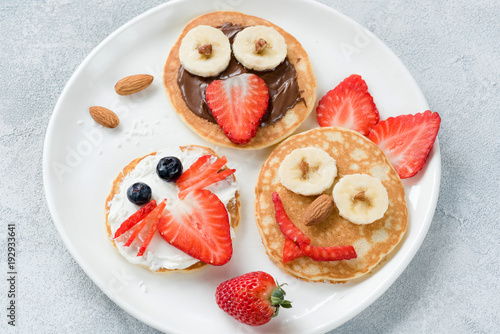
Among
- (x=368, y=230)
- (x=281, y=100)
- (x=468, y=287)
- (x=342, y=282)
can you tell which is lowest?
(x=468, y=287)

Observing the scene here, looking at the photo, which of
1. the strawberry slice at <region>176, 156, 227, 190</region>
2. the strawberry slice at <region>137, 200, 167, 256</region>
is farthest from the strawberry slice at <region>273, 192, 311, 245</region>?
the strawberry slice at <region>137, 200, 167, 256</region>

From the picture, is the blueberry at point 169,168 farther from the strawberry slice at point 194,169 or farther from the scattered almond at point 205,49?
the scattered almond at point 205,49

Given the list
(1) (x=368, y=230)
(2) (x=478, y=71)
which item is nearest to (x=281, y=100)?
(1) (x=368, y=230)

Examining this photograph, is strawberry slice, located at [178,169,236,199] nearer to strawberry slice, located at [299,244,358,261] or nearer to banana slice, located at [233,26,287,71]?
strawberry slice, located at [299,244,358,261]

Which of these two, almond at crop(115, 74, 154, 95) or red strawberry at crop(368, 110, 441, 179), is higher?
almond at crop(115, 74, 154, 95)

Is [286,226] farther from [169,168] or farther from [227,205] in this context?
[169,168]

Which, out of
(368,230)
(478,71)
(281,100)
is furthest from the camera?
(478,71)

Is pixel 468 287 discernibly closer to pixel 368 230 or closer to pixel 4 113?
pixel 368 230
